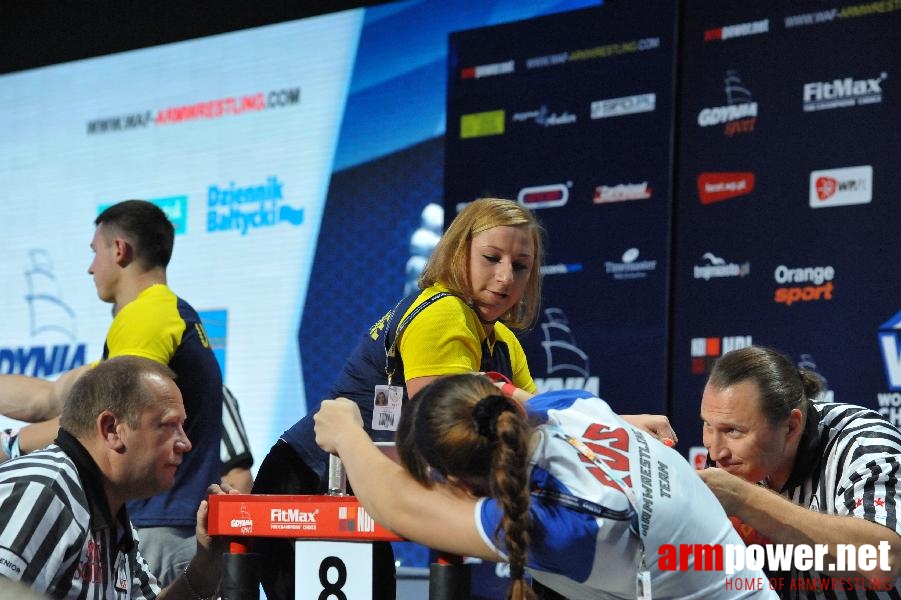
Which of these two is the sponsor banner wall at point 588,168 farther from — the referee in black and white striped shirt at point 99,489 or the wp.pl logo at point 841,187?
the referee in black and white striped shirt at point 99,489

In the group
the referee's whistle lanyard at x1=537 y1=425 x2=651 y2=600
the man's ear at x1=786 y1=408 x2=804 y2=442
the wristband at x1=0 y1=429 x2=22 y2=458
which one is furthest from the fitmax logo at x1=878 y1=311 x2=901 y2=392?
the wristband at x1=0 y1=429 x2=22 y2=458

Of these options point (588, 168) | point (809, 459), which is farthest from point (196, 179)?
point (809, 459)

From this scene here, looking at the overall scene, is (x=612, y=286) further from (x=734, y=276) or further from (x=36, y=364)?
(x=36, y=364)

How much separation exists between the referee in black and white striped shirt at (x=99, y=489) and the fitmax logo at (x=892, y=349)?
2.40m

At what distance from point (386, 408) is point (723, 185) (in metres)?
2.23

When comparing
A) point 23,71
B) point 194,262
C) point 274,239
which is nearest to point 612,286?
point 274,239

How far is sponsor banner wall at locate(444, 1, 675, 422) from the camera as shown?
4.20 metres

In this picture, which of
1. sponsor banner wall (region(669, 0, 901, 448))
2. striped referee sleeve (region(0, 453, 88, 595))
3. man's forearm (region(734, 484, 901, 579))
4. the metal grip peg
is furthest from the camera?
sponsor banner wall (region(669, 0, 901, 448))

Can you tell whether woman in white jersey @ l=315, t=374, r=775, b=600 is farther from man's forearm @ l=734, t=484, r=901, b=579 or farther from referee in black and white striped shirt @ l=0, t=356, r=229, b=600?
referee in black and white striped shirt @ l=0, t=356, r=229, b=600

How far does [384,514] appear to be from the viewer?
5.61ft

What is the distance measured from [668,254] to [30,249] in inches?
143

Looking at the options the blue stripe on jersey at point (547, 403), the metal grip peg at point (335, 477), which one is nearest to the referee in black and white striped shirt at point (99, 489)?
the metal grip peg at point (335, 477)

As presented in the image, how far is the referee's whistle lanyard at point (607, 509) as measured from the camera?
5.17 feet

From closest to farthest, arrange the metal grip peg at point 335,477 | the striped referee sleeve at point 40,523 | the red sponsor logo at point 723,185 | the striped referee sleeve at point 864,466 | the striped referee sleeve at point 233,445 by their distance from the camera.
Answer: the striped referee sleeve at point 40,523 < the striped referee sleeve at point 864,466 < the metal grip peg at point 335,477 < the striped referee sleeve at point 233,445 < the red sponsor logo at point 723,185
